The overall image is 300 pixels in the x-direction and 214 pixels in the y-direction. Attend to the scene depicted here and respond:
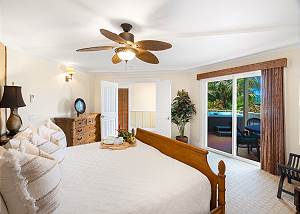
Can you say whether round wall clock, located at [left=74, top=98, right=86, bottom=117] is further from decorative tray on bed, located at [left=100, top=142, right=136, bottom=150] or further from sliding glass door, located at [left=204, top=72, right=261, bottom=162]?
sliding glass door, located at [left=204, top=72, right=261, bottom=162]

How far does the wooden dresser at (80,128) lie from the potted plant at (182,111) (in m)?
2.17

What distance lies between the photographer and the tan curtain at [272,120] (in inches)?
127

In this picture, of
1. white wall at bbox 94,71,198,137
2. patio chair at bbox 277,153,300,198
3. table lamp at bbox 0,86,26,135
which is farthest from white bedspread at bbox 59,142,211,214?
white wall at bbox 94,71,198,137

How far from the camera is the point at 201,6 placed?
1.89 m

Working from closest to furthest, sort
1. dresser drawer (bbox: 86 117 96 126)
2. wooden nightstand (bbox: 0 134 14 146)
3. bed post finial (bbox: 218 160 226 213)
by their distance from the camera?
bed post finial (bbox: 218 160 226 213) → wooden nightstand (bbox: 0 134 14 146) → dresser drawer (bbox: 86 117 96 126)

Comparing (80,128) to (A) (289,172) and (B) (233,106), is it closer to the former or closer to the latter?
(B) (233,106)

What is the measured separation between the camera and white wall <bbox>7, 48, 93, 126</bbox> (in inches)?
130

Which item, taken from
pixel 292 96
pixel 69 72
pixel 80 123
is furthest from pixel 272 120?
pixel 69 72

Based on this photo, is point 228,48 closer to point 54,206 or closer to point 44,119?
point 54,206

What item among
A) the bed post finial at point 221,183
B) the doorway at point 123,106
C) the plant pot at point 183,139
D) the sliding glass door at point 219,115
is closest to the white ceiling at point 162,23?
the sliding glass door at point 219,115

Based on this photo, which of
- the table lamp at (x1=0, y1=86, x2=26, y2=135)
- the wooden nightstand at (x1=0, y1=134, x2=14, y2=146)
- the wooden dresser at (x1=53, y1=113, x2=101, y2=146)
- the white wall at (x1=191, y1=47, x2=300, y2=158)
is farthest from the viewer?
the wooden dresser at (x1=53, y1=113, x2=101, y2=146)

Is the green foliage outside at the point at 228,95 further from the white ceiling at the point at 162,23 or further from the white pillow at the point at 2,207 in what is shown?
the white pillow at the point at 2,207

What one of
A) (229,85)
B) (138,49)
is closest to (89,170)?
(138,49)

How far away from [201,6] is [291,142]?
2749 millimetres
